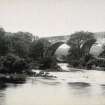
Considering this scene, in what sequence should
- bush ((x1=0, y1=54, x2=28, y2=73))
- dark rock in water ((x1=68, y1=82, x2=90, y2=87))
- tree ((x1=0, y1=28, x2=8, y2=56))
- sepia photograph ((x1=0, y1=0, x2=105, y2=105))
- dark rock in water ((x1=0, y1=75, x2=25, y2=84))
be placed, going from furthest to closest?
tree ((x1=0, y1=28, x2=8, y2=56))
bush ((x1=0, y1=54, x2=28, y2=73))
dark rock in water ((x1=0, y1=75, x2=25, y2=84))
sepia photograph ((x1=0, y1=0, x2=105, y2=105))
dark rock in water ((x1=68, y1=82, x2=90, y2=87))

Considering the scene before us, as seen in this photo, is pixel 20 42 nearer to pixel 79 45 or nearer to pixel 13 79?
pixel 13 79

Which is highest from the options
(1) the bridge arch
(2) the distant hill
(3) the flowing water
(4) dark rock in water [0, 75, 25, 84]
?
(2) the distant hill

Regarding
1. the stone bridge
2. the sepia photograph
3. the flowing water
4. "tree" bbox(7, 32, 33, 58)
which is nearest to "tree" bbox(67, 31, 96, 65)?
the sepia photograph

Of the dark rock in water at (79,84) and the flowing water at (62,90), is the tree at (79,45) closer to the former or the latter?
the flowing water at (62,90)

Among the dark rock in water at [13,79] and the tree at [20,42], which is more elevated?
the tree at [20,42]

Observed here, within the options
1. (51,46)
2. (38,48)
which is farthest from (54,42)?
(38,48)

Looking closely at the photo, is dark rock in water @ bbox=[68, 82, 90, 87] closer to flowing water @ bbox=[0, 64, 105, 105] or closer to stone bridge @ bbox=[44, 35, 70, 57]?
flowing water @ bbox=[0, 64, 105, 105]

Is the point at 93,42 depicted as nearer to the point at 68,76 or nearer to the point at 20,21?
the point at 68,76

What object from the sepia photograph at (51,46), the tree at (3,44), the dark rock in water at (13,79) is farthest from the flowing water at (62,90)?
the tree at (3,44)
